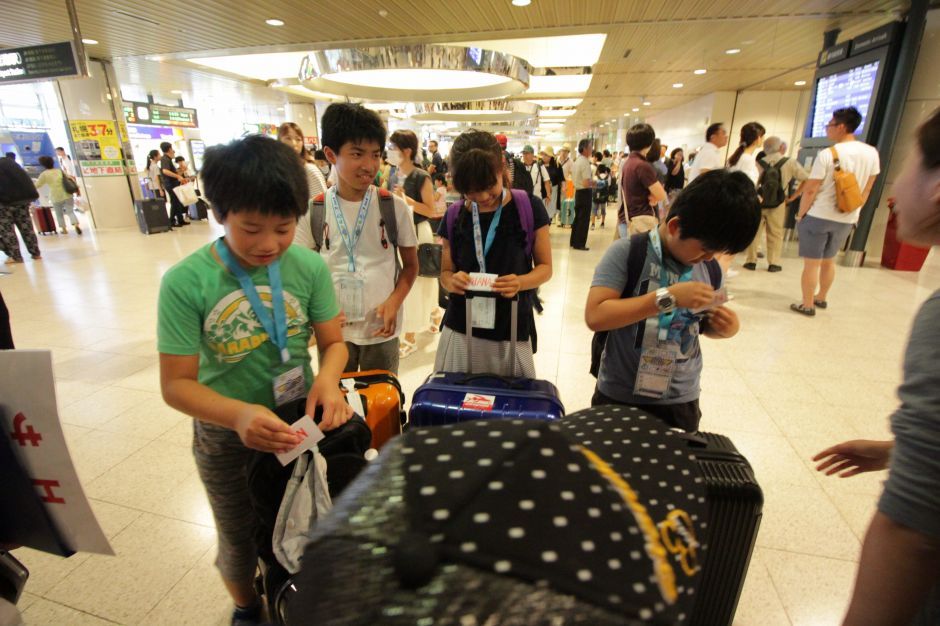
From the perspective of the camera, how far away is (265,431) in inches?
37.1

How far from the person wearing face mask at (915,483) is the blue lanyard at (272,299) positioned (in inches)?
45.6

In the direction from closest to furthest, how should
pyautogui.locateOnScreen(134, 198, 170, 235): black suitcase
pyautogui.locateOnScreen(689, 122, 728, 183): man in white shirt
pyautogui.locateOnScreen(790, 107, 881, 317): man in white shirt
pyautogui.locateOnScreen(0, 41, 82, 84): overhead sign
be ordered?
pyautogui.locateOnScreen(790, 107, 881, 317): man in white shirt < pyautogui.locateOnScreen(689, 122, 728, 183): man in white shirt < pyautogui.locateOnScreen(0, 41, 82, 84): overhead sign < pyautogui.locateOnScreen(134, 198, 170, 235): black suitcase

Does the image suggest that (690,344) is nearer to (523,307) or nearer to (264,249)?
(523,307)

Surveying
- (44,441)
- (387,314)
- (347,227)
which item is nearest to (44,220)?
(347,227)

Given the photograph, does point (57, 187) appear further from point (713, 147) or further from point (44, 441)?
point (713, 147)

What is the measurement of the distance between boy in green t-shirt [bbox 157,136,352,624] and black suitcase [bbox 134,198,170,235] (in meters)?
10.5

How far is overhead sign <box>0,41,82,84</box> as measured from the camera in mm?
6262

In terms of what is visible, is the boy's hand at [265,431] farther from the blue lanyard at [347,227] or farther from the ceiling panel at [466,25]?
the ceiling panel at [466,25]

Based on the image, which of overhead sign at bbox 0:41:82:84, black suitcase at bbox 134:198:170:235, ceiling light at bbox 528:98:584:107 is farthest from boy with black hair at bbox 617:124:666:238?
ceiling light at bbox 528:98:584:107

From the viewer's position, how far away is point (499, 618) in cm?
30

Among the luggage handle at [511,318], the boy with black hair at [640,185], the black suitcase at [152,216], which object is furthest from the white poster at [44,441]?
the black suitcase at [152,216]

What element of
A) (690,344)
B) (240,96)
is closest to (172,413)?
(690,344)

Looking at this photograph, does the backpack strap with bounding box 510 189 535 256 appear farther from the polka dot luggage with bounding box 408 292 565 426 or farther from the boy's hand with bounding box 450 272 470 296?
the polka dot luggage with bounding box 408 292 565 426

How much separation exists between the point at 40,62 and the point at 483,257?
8450mm
